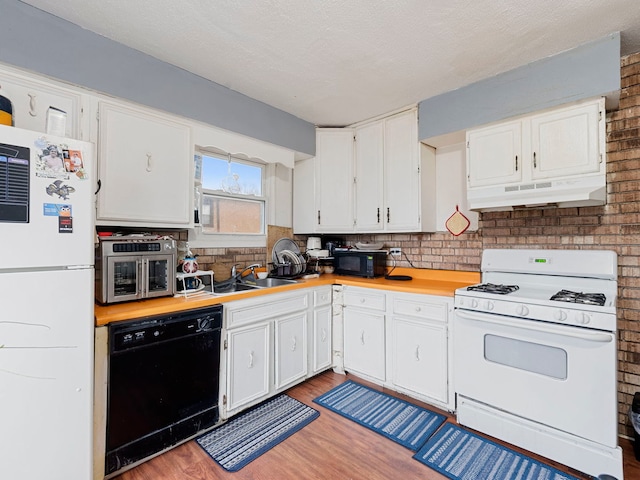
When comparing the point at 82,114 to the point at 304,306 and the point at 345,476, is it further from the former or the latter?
the point at 345,476

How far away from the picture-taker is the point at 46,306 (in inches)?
52.9

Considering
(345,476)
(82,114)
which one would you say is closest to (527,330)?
(345,476)

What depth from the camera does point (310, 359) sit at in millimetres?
2727

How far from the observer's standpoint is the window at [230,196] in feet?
9.18

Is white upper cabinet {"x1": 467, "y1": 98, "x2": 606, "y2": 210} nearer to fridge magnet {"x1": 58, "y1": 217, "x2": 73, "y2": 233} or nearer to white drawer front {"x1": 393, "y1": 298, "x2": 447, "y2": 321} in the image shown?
white drawer front {"x1": 393, "y1": 298, "x2": 447, "y2": 321}

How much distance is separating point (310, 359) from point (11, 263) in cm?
210

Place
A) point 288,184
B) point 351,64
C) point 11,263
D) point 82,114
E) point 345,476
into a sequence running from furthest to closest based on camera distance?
1. point 288,184
2. point 351,64
3. point 82,114
4. point 345,476
5. point 11,263

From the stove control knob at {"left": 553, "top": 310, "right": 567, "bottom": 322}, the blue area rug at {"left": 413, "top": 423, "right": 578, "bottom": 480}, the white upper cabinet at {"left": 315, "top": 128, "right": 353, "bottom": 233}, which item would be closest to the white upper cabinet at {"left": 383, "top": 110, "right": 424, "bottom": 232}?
the white upper cabinet at {"left": 315, "top": 128, "right": 353, "bottom": 233}

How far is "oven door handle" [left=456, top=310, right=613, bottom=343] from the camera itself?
1.63 m

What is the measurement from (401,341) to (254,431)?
4.09ft

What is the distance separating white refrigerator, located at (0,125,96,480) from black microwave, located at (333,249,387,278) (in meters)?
2.10

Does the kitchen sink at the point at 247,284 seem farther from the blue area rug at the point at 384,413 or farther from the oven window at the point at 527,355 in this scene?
the oven window at the point at 527,355

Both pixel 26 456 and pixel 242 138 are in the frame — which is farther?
pixel 242 138

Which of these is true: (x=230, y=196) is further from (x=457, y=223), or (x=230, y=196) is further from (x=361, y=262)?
(x=457, y=223)
